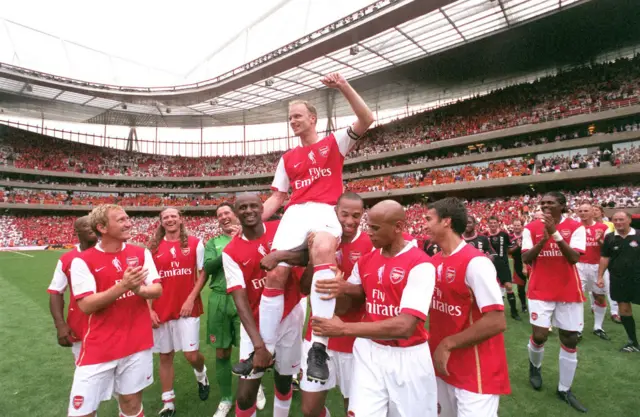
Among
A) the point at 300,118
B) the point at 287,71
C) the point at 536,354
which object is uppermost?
the point at 287,71

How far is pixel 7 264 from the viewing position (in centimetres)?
2034

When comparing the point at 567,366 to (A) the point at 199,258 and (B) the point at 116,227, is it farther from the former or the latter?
(B) the point at 116,227

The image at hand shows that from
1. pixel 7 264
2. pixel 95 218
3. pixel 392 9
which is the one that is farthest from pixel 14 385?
pixel 392 9

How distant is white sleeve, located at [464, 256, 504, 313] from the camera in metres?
2.64

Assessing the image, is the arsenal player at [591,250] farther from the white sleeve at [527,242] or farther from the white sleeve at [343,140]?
the white sleeve at [343,140]

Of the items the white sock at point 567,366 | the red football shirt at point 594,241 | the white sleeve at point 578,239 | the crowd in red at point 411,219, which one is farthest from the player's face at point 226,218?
the crowd in red at point 411,219

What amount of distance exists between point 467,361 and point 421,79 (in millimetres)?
33112

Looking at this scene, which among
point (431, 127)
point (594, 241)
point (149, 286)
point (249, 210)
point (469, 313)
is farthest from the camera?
point (431, 127)

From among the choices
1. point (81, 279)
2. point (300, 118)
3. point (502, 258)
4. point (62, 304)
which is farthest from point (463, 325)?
point (502, 258)

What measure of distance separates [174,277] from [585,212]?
829 cm

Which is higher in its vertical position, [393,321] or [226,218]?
[226,218]

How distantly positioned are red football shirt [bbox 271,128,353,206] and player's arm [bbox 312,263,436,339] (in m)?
1.31

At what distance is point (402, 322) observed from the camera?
228 cm

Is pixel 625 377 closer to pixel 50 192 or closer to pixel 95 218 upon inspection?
pixel 95 218
